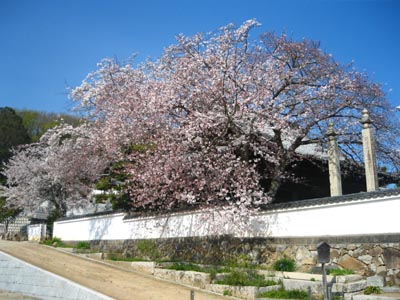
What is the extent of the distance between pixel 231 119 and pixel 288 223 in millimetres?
3482

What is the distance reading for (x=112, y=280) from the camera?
12023 millimetres

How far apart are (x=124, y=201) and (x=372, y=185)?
408 inches

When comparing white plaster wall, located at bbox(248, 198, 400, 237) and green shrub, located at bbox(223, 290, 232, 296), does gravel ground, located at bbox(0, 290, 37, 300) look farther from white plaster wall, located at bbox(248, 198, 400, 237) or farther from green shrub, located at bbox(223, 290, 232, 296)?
white plaster wall, located at bbox(248, 198, 400, 237)

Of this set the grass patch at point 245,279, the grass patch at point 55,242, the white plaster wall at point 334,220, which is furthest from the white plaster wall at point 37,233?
the grass patch at point 245,279

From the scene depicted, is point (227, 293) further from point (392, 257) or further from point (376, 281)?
point (392, 257)

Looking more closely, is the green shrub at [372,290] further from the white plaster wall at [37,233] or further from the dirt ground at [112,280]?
the white plaster wall at [37,233]

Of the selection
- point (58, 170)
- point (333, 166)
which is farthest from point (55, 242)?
point (333, 166)

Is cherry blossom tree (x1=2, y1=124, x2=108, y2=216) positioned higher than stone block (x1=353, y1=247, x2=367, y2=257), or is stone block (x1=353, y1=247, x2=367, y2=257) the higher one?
cherry blossom tree (x1=2, y1=124, x2=108, y2=216)

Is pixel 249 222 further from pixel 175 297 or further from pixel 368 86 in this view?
pixel 368 86

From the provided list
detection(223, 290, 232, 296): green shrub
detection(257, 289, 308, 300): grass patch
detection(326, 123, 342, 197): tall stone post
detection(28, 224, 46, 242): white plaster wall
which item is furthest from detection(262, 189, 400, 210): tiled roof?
detection(28, 224, 46, 242): white plaster wall

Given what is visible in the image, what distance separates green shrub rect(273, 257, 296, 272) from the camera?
11330 mm

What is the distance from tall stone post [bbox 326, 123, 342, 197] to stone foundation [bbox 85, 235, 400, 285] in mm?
2545

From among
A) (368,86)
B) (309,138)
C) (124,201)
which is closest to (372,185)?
(309,138)

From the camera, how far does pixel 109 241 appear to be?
61.2 ft
